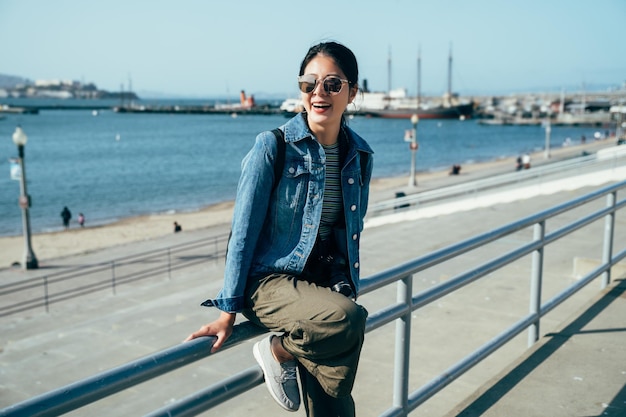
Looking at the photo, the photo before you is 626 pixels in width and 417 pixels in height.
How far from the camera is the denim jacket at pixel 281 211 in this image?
215 centimetres

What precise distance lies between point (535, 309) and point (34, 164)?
6918 cm

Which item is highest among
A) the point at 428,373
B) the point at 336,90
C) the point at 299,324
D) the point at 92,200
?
the point at 336,90

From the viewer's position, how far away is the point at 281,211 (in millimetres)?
2238

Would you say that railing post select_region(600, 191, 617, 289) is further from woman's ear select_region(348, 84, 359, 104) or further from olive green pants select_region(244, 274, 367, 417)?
olive green pants select_region(244, 274, 367, 417)

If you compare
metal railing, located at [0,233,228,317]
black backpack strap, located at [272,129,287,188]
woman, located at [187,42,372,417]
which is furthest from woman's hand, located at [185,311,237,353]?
metal railing, located at [0,233,228,317]

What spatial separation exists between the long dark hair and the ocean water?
0.81 m

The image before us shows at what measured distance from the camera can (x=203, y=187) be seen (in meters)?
48.6

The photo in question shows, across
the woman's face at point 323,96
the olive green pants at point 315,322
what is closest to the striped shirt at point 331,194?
the woman's face at point 323,96

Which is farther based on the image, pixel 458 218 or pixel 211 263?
pixel 211 263

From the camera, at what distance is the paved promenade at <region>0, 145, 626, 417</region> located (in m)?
3.96

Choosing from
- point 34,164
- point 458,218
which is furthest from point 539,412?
point 34,164

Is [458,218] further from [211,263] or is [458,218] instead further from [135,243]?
[135,243]

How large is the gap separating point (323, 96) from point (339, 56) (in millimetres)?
160

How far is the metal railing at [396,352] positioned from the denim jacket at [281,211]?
0.67 feet
